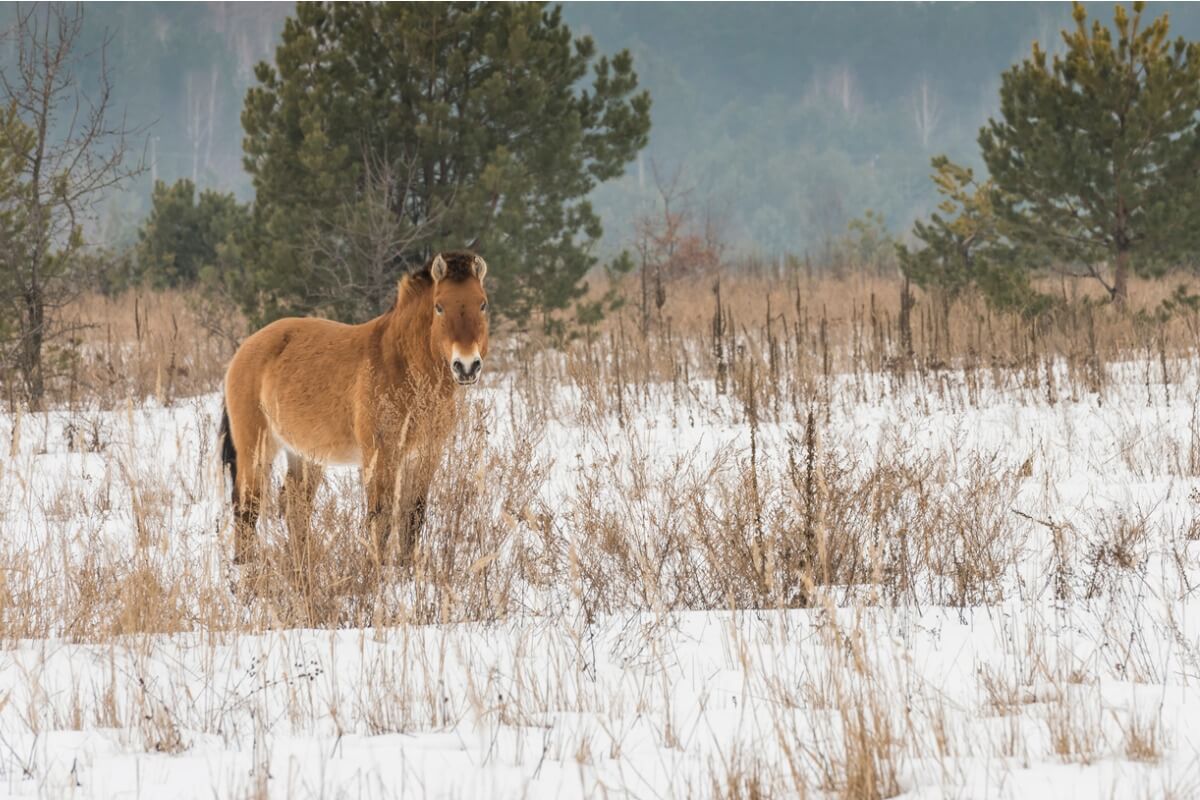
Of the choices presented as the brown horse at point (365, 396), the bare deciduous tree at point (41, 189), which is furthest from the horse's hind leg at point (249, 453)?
the bare deciduous tree at point (41, 189)

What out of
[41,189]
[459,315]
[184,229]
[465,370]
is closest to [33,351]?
[41,189]

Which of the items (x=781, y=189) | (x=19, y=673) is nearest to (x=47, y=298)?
(x=19, y=673)

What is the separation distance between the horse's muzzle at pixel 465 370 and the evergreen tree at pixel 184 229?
19691 mm

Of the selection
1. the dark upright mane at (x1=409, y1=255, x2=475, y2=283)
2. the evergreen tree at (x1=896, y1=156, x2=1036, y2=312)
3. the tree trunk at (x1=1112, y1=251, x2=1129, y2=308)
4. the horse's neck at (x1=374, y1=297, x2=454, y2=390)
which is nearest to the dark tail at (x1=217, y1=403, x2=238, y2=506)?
the horse's neck at (x1=374, y1=297, x2=454, y2=390)

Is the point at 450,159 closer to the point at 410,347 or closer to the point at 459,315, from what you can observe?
the point at 410,347

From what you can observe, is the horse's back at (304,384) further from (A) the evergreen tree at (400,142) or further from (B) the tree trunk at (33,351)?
(B) the tree trunk at (33,351)

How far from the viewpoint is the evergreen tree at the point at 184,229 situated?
76.7 feet

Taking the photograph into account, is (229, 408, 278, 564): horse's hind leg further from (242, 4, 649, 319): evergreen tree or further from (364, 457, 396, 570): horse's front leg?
(242, 4, 649, 319): evergreen tree

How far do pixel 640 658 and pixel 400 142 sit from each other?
983 centimetres

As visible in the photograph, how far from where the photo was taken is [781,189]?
15125 centimetres

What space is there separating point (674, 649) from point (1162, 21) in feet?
43.2

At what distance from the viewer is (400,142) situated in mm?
12477

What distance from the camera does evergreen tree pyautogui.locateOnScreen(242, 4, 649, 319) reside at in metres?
11.8

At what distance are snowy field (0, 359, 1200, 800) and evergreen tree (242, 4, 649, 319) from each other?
6170 mm
